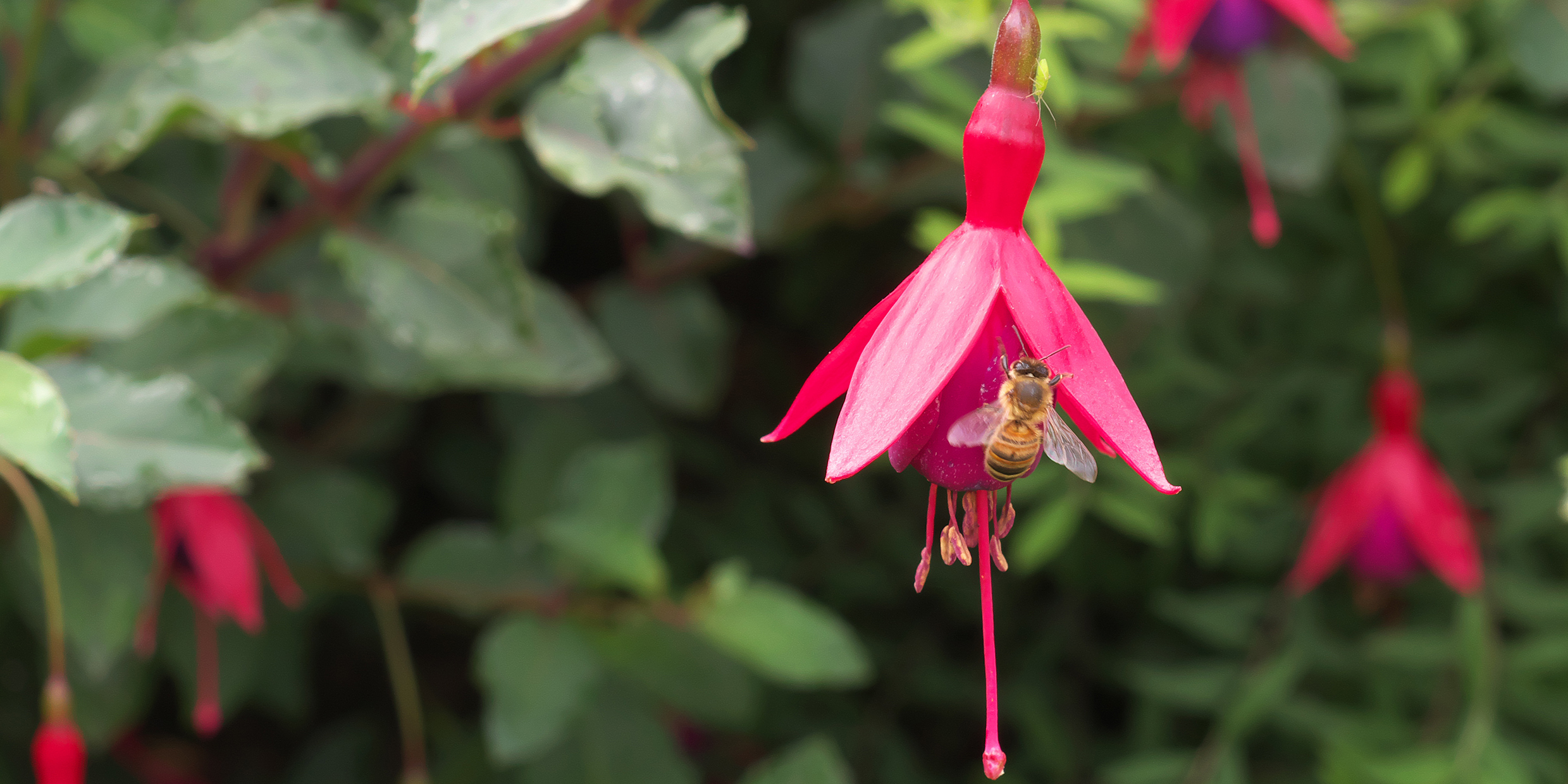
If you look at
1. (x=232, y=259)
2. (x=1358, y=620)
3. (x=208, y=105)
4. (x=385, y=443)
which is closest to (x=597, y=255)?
(x=385, y=443)

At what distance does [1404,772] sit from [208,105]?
0.80 metres

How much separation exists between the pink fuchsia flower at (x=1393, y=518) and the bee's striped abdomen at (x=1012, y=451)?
0.59 m

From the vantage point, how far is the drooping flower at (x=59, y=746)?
534 mm

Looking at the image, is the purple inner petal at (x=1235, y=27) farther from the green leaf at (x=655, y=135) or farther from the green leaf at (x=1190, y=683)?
the green leaf at (x=1190, y=683)

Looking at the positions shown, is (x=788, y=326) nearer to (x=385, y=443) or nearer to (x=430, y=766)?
(x=385, y=443)

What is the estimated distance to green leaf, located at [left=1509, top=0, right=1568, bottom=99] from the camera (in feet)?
2.53

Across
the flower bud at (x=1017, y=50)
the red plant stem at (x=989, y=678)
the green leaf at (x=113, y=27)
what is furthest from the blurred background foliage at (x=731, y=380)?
the red plant stem at (x=989, y=678)

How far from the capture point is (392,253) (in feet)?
2.20

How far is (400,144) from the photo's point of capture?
64 cm

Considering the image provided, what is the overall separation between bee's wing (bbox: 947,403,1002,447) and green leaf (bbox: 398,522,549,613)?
0.54 m

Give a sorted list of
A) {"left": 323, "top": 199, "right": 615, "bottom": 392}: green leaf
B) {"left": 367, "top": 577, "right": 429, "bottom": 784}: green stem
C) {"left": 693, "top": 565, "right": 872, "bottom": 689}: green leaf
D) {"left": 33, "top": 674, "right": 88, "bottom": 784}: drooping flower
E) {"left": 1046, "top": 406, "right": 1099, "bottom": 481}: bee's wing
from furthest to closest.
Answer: {"left": 367, "top": 577, "right": 429, "bottom": 784}: green stem
{"left": 693, "top": 565, "right": 872, "bottom": 689}: green leaf
{"left": 323, "top": 199, "right": 615, "bottom": 392}: green leaf
{"left": 33, "top": 674, "right": 88, "bottom": 784}: drooping flower
{"left": 1046, "top": 406, "right": 1099, "bottom": 481}: bee's wing

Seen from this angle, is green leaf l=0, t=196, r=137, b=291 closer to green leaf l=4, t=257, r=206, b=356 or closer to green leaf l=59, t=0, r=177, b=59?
green leaf l=4, t=257, r=206, b=356

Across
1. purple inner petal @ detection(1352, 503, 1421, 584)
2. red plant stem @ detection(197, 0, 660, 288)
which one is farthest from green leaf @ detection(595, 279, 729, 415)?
purple inner petal @ detection(1352, 503, 1421, 584)

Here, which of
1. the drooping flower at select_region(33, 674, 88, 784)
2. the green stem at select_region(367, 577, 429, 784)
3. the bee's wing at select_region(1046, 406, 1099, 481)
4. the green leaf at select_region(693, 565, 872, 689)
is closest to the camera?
the bee's wing at select_region(1046, 406, 1099, 481)
